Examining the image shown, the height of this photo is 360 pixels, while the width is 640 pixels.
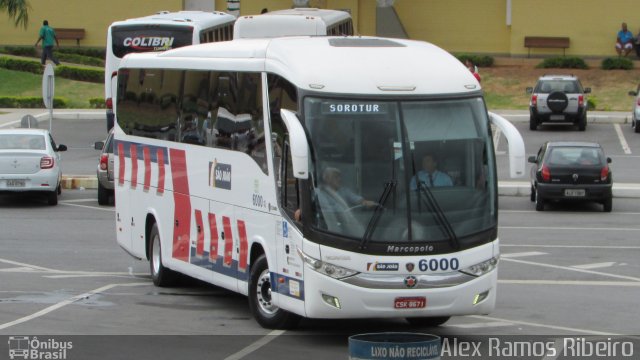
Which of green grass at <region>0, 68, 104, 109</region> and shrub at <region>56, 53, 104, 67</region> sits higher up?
shrub at <region>56, 53, 104, 67</region>

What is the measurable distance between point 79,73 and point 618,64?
21494 mm

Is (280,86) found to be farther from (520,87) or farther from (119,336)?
(520,87)

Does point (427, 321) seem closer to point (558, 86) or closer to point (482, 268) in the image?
point (482, 268)

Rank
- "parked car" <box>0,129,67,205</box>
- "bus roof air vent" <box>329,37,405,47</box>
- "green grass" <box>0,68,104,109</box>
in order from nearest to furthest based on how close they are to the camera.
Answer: "bus roof air vent" <box>329,37,405,47</box>, "parked car" <box>0,129,67,205</box>, "green grass" <box>0,68,104,109</box>

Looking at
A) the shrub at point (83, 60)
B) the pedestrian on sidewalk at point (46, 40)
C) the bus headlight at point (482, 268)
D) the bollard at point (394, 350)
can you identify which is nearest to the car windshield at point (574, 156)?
the bus headlight at point (482, 268)

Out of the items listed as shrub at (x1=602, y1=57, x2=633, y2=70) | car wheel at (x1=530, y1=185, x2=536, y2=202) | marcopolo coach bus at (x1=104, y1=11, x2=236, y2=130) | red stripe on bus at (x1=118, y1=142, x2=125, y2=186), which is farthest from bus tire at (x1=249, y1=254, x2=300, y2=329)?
shrub at (x1=602, y1=57, x2=633, y2=70)

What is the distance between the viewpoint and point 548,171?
1138 inches

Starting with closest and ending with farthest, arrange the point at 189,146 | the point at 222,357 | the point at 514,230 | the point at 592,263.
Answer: the point at 222,357 → the point at 189,146 → the point at 592,263 → the point at 514,230

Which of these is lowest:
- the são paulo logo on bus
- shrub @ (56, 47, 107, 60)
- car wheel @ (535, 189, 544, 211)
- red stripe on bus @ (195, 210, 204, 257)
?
car wheel @ (535, 189, 544, 211)

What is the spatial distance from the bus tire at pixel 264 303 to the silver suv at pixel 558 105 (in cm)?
2861

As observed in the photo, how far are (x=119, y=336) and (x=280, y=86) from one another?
10.5 feet

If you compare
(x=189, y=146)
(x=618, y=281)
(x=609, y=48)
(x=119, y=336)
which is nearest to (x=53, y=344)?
(x=119, y=336)

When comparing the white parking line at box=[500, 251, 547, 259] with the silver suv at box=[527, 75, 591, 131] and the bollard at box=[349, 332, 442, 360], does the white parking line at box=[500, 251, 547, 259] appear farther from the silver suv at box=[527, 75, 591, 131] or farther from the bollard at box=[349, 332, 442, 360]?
the silver suv at box=[527, 75, 591, 131]

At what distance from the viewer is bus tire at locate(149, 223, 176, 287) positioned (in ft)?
59.3
